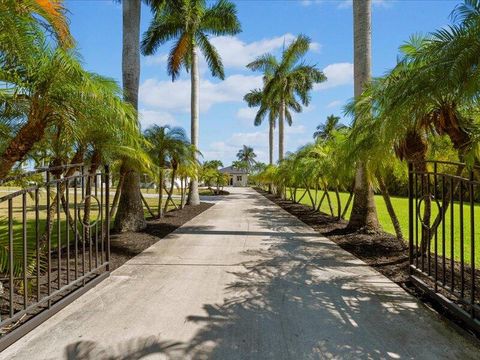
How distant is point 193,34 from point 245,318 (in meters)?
18.7

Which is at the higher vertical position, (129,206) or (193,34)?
(193,34)

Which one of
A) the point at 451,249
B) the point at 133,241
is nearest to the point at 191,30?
the point at 133,241

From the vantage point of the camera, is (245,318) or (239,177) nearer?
(245,318)

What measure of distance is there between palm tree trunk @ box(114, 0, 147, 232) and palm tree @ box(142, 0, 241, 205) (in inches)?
330

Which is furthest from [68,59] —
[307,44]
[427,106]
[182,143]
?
[307,44]

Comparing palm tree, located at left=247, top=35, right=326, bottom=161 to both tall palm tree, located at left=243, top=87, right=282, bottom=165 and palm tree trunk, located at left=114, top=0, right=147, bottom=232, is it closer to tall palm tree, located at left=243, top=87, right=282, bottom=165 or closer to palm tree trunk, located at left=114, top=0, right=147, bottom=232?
tall palm tree, located at left=243, top=87, right=282, bottom=165

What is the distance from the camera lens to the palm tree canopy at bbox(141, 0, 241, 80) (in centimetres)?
1923

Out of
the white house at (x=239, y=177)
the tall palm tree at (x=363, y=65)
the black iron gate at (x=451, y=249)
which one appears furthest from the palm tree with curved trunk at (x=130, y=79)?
the white house at (x=239, y=177)

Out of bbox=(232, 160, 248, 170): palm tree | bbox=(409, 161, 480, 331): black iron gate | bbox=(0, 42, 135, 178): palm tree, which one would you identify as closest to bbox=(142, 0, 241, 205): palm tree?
bbox=(0, 42, 135, 178): palm tree

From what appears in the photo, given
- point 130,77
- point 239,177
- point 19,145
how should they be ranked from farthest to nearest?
point 239,177 → point 130,77 → point 19,145

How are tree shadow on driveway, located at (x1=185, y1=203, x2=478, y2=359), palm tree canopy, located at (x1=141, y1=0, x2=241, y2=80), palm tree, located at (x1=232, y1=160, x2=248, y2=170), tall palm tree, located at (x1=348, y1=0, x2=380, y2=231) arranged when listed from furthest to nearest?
palm tree, located at (x1=232, y1=160, x2=248, y2=170)
palm tree canopy, located at (x1=141, y1=0, x2=241, y2=80)
tall palm tree, located at (x1=348, y1=0, x2=380, y2=231)
tree shadow on driveway, located at (x1=185, y1=203, x2=478, y2=359)

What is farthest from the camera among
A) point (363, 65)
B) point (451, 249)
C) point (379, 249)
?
point (363, 65)

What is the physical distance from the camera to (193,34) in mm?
20016

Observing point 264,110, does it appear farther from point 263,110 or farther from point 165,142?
point 165,142
